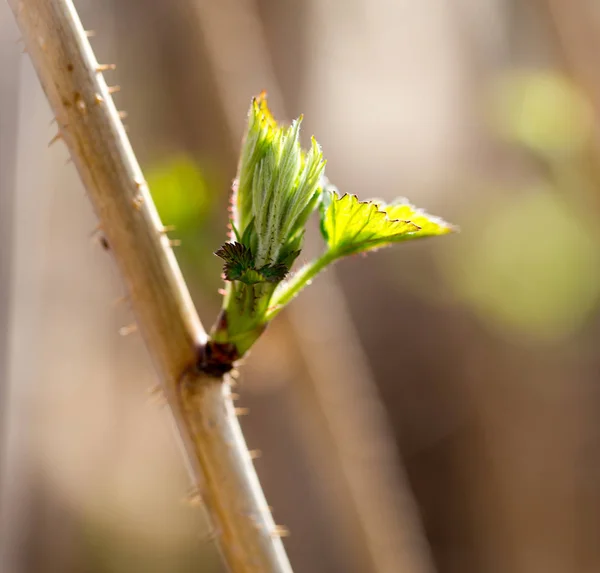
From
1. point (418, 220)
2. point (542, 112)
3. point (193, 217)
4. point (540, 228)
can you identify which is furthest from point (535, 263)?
point (418, 220)

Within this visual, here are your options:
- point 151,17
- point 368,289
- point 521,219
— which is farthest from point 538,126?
point 151,17

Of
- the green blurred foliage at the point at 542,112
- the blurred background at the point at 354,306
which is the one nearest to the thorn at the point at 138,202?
the blurred background at the point at 354,306

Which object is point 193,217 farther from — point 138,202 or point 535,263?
point 535,263

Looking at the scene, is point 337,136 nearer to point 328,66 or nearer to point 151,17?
point 328,66

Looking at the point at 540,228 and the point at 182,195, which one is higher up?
the point at 182,195

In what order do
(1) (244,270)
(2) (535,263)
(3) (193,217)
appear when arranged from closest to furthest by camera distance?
(1) (244,270) < (3) (193,217) < (2) (535,263)

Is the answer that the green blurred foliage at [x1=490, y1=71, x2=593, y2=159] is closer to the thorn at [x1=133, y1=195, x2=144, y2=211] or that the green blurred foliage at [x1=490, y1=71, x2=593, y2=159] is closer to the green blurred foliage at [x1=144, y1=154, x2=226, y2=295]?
the green blurred foliage at [x1=144, y1=154, x2=226, y2=295]
